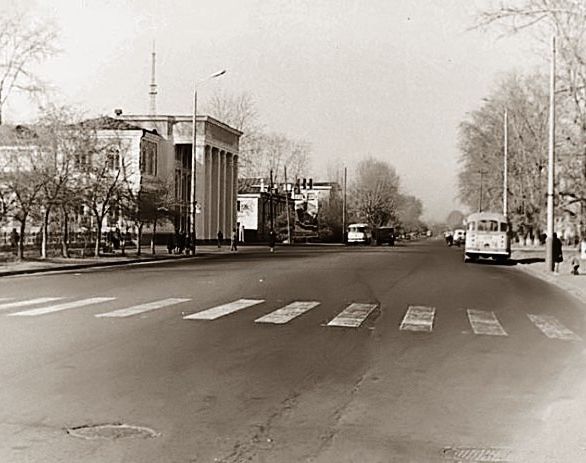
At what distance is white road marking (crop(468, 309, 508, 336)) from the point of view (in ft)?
51.0

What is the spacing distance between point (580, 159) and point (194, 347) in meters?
31.4

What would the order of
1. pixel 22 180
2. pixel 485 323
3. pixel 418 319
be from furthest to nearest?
pixel 22 180
pixel 418 319
pixel 485 323

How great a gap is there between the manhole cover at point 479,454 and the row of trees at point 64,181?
33.5 m

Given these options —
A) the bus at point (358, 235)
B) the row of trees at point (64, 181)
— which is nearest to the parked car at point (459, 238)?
the bus at point (358, 235)

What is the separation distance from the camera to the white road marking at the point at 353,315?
52.8 feet

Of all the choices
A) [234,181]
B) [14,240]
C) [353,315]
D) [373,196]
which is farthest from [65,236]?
[373,196]

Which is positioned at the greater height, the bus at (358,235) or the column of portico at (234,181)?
the column of portico at (234,181)

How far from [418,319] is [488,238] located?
3296 cm

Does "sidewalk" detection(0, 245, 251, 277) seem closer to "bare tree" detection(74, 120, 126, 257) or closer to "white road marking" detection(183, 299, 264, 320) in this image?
"bare tree" detection(74, 120, 126, 257)

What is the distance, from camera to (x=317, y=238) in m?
115

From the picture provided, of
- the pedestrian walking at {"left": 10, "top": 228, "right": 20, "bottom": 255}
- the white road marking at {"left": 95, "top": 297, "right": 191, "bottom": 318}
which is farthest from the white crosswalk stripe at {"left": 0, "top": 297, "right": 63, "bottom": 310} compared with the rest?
the pedestrian walking at {"left": 10, "top": 228, "right": 20, "bottom": 255}

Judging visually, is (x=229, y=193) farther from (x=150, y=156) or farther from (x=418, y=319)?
(x=418, y=319)

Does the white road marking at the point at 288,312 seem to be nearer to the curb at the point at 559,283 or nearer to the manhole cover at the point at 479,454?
the curb at the point at 559,283

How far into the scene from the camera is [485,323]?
1697 cm
